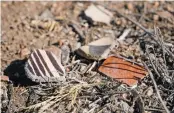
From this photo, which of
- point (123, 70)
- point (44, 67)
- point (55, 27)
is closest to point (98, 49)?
point (123, 70)

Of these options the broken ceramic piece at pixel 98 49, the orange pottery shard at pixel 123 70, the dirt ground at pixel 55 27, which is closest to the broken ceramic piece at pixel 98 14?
the dirt ground at pixel 55 27

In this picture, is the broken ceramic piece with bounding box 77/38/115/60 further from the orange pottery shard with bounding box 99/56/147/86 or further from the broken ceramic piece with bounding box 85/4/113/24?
the broken ceramic piece with bounding box 85/4/113/24

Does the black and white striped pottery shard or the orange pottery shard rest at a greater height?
the black and white striped pottery shard

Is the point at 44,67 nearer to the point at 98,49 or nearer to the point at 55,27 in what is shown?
the point at 98,49

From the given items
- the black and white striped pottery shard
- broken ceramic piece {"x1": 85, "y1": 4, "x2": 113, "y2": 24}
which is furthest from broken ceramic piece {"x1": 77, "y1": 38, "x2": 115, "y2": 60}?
broken ceramic piece {"x1": 85, "y1": 4, "x2": 113, "y2": 24}

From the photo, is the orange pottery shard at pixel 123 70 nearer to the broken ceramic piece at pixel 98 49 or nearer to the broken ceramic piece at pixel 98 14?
the broken ceramic piece at pixel 98 49
